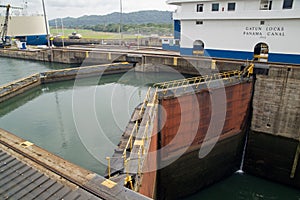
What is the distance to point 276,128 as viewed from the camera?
1508 centimetres

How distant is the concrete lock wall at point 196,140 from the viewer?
1241cm

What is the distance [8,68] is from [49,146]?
2768 cm

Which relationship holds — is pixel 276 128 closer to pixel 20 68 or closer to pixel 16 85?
pixel 16 85

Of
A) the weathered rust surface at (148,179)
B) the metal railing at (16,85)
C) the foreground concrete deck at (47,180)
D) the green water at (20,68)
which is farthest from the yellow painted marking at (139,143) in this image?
the green water at (20,68)

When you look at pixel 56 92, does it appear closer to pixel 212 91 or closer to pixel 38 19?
pixel 212 91

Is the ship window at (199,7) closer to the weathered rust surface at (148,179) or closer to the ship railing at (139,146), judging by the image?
the ship railing at (139,146)

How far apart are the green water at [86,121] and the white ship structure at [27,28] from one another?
43.5 meters

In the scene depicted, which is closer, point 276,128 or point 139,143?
point 139,143

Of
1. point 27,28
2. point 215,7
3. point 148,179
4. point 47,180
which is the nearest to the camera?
point 47,180

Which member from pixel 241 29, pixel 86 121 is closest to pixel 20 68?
pixel 86 121

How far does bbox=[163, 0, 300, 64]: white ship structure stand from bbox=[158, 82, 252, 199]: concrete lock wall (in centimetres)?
448

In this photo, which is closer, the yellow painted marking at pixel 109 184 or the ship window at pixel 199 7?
the yellow painted marking at pixel 109 184

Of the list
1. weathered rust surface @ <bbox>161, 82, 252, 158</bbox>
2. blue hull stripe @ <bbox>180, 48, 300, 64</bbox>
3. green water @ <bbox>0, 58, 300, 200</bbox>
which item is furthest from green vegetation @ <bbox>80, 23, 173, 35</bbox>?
weathered rust surface @ <bbox>161, 82, 252, 158</bbox>

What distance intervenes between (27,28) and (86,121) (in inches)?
2233
